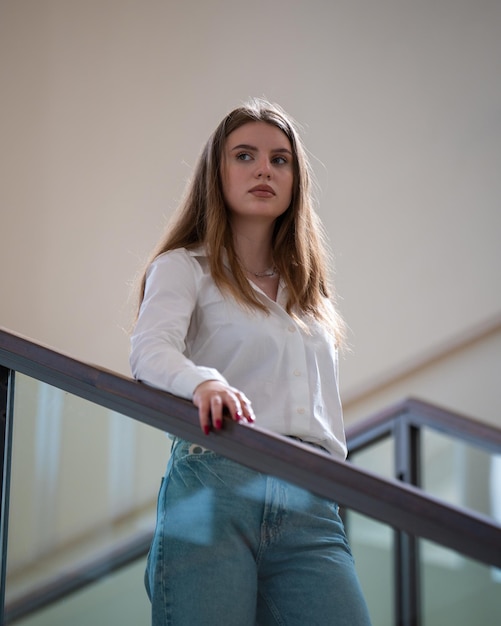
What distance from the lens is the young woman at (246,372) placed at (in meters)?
1.42

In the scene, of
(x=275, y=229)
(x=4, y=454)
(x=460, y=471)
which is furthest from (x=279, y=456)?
(x=460, y=471)

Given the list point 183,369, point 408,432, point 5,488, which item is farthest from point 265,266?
point 408,432

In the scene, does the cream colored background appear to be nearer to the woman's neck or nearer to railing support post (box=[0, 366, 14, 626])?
the woman's neck

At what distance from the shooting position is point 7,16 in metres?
4.09

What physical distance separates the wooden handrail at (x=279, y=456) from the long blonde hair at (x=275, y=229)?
0.27 meters

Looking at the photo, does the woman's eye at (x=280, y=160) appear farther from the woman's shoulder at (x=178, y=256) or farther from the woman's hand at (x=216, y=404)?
the woman's hand at (x=216, y=404)

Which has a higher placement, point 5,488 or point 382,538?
point 382,538

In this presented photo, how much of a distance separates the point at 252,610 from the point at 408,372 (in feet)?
8.60

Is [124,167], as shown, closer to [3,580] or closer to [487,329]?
[487,329]

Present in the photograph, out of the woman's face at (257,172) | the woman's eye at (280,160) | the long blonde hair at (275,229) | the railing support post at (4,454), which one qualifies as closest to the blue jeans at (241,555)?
the railing support post at (4,454)

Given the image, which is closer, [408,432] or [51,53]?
[408,432]

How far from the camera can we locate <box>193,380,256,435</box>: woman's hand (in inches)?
53.6

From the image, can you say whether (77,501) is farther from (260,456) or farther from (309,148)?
(309,148)

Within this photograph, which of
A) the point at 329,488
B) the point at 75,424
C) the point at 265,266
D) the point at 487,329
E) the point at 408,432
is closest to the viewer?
the point at 329,488
